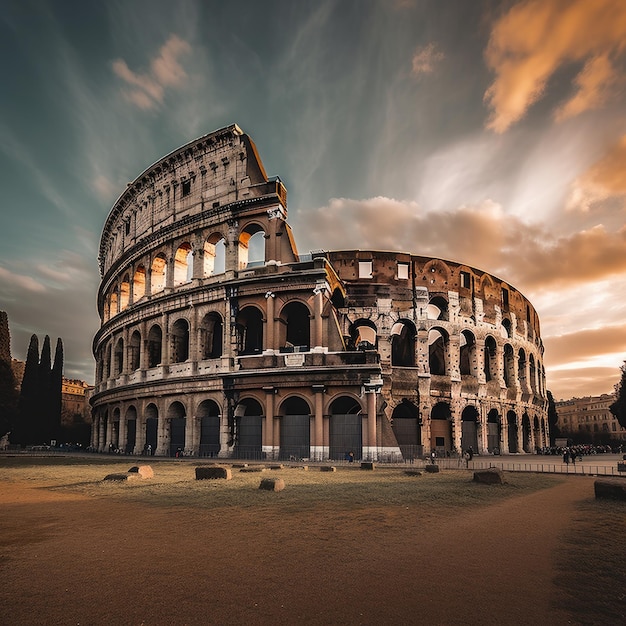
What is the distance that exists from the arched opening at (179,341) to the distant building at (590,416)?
10010cm

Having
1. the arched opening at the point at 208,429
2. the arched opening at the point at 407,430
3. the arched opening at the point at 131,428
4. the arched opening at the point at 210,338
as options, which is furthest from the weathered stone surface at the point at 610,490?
the arched opening at the point at 131,428

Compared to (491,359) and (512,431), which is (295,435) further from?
(512,431)

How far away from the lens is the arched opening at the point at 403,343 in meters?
35.9

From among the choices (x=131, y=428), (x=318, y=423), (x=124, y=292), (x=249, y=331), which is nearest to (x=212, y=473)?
(x=318, y=423)

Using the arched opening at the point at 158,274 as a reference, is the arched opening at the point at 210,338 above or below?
below

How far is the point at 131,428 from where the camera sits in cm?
3519

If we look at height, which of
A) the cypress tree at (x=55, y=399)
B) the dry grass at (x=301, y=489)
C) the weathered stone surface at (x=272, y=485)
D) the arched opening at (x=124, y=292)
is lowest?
the dry grass at (x=301, y=489)

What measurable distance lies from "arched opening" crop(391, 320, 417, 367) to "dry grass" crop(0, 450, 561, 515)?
17768 mm

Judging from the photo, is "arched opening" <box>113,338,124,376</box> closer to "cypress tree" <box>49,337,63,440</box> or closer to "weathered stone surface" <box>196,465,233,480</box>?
"cypress tree" <box>49,337,63,440</box>

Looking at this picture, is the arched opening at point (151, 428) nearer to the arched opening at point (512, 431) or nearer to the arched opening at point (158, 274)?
the arched opening at point (158, 274)

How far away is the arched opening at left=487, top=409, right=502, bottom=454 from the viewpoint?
125 feet

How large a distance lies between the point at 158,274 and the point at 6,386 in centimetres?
1852

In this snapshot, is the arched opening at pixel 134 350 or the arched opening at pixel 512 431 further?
the arched opening at pixel 512 431

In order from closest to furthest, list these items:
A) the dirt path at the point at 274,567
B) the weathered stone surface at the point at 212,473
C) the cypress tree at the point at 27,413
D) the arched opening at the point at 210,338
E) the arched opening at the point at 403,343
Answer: the dirt path at the point at 274,567 < the weathered stone surface at the point at 212,473 < the arched opening at the point at 210,338 < the arched opening at the point at 403,343 < the cypress tree at the point at 27,413
